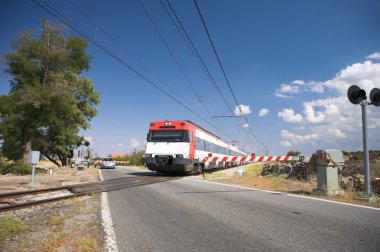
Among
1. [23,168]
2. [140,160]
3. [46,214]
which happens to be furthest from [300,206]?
[140,160]

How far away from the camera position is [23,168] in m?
21.5

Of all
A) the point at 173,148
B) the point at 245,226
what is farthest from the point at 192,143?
the point at 245,226

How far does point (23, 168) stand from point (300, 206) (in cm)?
2024

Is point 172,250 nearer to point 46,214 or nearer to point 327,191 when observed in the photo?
point 46,214

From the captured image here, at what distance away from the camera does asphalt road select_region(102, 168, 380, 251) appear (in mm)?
4254

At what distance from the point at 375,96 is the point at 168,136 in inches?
517

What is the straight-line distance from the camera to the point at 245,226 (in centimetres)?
533

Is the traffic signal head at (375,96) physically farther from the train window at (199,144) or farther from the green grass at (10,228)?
the train window at (199,144)

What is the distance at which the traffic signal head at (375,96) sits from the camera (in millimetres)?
8578

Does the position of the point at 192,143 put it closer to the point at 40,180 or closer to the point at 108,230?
the point at 40,180

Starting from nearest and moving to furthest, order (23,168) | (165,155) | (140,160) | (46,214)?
1. (46,214)
2. (165,155)
3. (23,168)
4. (140,160)

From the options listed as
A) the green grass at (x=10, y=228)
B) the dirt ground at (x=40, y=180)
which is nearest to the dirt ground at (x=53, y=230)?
the green grass at (x=10, y=228)

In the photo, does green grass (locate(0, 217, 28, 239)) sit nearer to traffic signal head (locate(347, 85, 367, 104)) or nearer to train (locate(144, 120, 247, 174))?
traffic signal head (locate(347, 85, 367, 104))

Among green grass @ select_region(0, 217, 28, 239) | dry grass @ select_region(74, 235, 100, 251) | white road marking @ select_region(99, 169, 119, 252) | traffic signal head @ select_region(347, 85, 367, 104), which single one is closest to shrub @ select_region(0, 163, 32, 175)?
white road marking @ select_region(99, 169, 119, 252)
